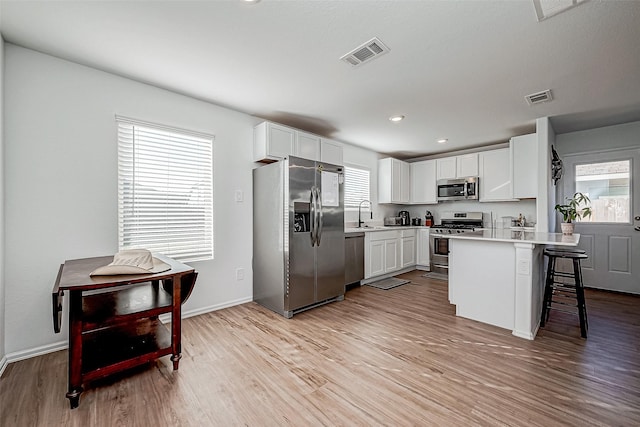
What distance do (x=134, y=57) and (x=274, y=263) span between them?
2.39 meters

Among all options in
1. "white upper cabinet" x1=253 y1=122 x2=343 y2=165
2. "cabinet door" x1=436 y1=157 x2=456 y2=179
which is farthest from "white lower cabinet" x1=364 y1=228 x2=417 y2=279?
"white upper cabinet" x1=253 y1=122 x2=343 y2=165

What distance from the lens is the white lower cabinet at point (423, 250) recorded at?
5578 mm

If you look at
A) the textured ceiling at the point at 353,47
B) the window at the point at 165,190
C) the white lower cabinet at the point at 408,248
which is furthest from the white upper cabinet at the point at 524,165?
the window at the point at 165,190

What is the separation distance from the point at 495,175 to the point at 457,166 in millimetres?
707

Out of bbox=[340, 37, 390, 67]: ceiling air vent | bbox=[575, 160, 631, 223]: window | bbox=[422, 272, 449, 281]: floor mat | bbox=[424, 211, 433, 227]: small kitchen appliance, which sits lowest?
bbox=[422, 272, 449, 281]: floor mat

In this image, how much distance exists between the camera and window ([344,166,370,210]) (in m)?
5.24

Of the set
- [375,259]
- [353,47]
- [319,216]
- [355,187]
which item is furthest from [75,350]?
[355,187]

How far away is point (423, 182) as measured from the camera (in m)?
5.94

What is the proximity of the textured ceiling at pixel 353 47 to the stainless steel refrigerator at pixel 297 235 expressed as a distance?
88 centimetres

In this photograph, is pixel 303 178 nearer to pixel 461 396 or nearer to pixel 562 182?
pixel 461 396

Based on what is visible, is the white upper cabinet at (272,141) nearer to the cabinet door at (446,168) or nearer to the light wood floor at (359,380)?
the light wood floor at (359,380)

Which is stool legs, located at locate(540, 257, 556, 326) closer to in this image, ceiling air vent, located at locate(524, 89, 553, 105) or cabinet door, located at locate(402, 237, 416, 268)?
ceiling air vent, located at locate(524, 89, 553, 105)

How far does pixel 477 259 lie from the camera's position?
117 inches

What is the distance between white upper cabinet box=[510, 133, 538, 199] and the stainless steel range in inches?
42.5
